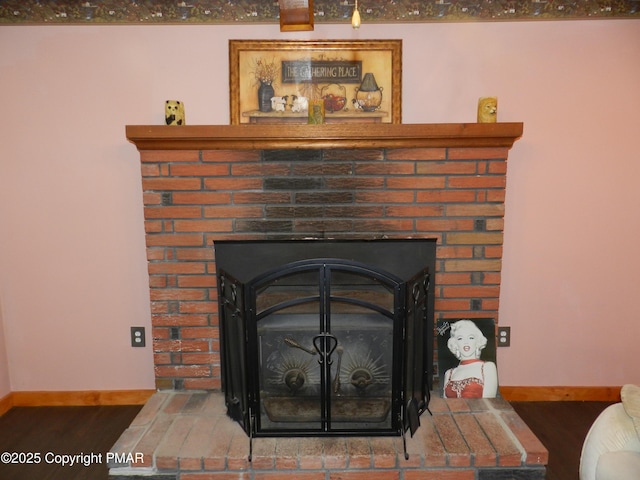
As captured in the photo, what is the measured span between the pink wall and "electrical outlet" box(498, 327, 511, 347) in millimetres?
51

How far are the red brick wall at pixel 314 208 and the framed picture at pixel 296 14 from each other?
54 centimetres

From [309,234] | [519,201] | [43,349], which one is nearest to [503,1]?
[519,201]

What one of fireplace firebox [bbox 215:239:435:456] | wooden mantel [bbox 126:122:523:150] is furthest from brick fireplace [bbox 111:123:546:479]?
fireplace firebox [bbox 215:239:435:456]

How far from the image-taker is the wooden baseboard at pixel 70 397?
7.46 ft

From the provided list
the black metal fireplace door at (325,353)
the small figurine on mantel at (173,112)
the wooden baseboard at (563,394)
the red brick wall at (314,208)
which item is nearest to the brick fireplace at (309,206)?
the red brick wall at (314,208)

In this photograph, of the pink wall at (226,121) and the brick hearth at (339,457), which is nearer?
the brick hearth at (339,457)

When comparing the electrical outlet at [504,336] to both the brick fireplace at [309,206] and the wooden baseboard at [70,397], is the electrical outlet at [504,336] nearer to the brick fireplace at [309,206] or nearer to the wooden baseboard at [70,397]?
the brick fireplace at [309,206]

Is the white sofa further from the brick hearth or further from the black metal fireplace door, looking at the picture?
the black metal fireplace door

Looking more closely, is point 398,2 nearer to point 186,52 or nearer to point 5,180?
point 186,52

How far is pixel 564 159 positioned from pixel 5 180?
2931 millimetres

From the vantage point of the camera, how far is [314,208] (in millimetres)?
1933

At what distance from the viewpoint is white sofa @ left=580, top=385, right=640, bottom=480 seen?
1.20m

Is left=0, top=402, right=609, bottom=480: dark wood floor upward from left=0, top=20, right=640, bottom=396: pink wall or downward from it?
downward

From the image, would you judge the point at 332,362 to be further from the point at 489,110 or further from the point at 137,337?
the point at 489,110
